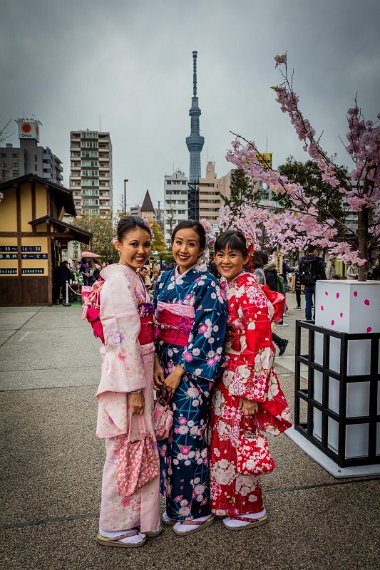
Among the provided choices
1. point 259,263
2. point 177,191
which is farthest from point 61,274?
point 177,191

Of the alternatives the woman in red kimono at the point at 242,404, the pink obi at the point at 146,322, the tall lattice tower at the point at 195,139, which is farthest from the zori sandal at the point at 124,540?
the tall lattice tower at the point at 195,139

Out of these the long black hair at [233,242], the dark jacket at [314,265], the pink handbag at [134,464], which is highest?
the long black hair at [233,242]

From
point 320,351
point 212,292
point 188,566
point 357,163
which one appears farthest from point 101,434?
point 357,163

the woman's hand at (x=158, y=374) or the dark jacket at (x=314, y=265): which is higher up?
the dark jacket at (x=314, y=265)

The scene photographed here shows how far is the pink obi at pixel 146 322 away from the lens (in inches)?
87.4

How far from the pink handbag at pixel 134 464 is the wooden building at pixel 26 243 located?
1317cm

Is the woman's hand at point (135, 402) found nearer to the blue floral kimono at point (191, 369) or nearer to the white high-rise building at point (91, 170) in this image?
the blue floral kimono at point (191, 369)

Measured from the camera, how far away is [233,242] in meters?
2.46

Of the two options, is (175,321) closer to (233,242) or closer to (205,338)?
(205,338)

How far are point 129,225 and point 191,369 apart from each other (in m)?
0.83

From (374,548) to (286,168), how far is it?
21377 millimetres

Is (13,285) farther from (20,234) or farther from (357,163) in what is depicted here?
(357,163)

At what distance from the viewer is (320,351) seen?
319 centimetres

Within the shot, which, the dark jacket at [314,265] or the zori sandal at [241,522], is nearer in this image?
the zori sandal at [241,522]
